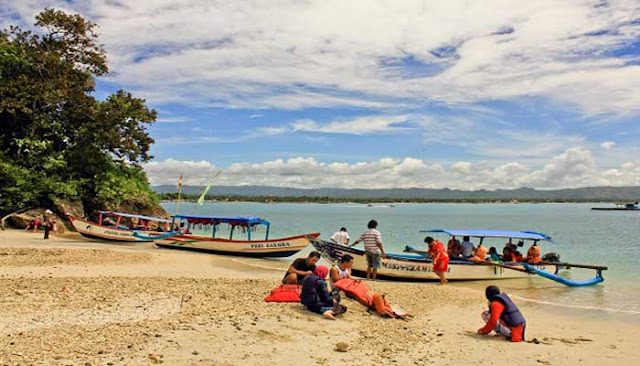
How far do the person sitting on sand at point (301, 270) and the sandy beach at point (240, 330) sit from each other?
90 centimetres

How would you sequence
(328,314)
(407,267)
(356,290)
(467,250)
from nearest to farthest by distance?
(328,314) → (356,290) → (407,267) → (467,250)

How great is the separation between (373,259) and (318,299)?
251 inches

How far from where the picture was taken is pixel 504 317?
346 inches

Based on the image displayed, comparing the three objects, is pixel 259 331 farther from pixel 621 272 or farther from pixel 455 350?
pixel 621 272

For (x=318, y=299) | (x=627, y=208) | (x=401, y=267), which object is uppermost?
(x=627, y=208)

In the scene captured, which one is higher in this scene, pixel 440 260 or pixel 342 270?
pixel 342 270

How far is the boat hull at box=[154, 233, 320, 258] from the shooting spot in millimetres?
22605

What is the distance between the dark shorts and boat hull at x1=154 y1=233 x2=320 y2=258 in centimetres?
640

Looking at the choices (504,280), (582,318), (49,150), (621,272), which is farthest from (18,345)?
(49,150)

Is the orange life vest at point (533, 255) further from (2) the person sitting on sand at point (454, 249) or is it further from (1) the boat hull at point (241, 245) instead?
(1) the boat hull at point (241, 245)

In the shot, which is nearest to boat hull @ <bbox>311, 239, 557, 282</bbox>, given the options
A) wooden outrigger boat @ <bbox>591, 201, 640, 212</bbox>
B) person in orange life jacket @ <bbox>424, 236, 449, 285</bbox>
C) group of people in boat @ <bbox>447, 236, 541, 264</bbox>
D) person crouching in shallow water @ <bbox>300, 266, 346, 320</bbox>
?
person in orange life jacket @ <bbox>424, 236, 449, 285</bbox>

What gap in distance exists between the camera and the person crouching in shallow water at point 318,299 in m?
9.30

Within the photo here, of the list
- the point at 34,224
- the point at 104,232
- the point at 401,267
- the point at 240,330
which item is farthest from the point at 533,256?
the point at 34,224

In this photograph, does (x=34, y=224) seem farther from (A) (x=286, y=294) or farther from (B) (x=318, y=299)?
(B) (x=318, y=299)
